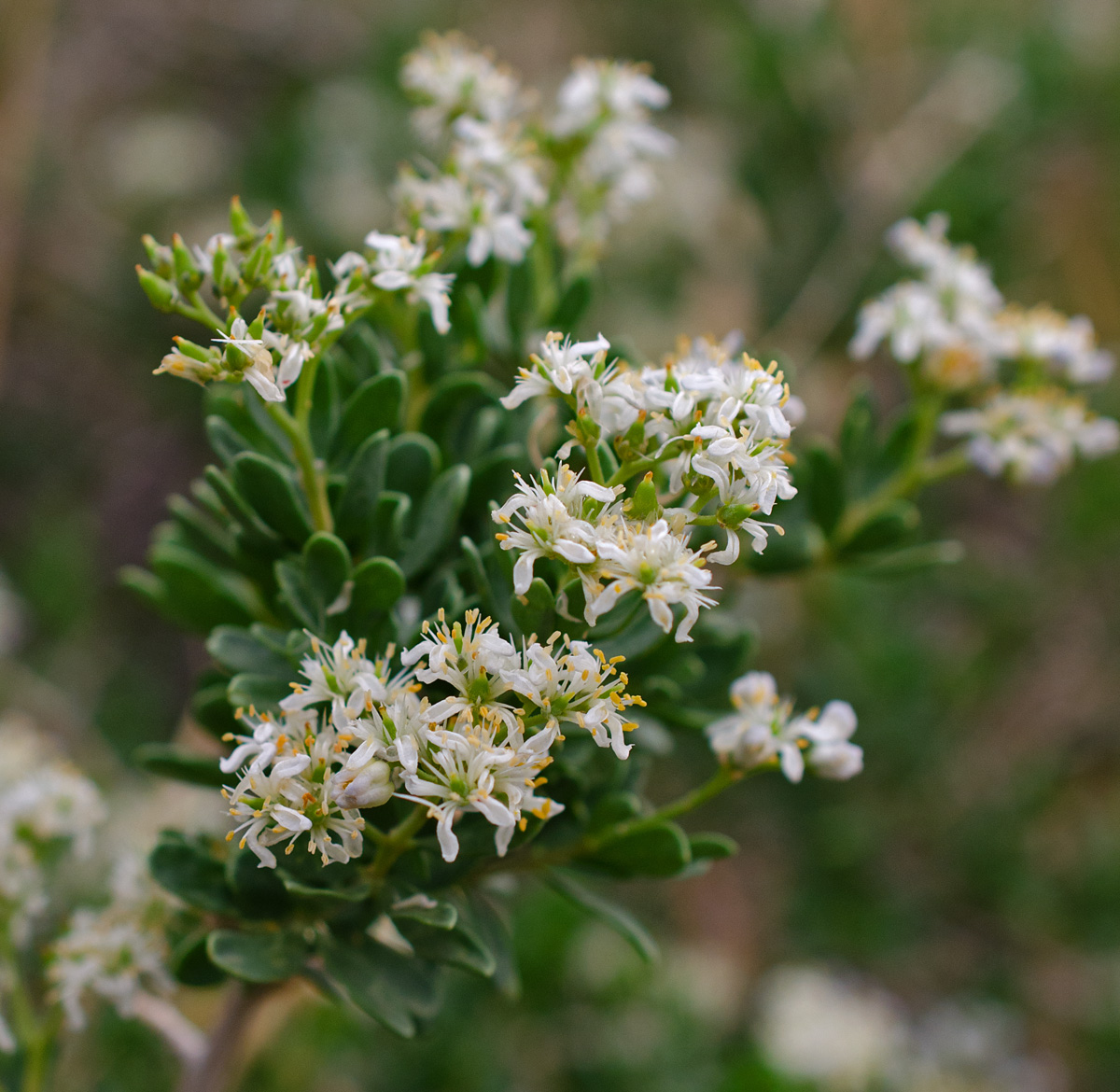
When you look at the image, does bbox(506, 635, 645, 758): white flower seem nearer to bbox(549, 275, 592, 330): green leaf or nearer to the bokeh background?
bbox(549, 275, 592, 330): green leaf

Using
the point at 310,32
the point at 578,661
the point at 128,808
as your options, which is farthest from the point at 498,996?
the point at 310,32

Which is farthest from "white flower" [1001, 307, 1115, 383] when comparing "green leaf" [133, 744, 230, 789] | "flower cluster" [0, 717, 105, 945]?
"flower cluster" [0, 717, 105, 945]

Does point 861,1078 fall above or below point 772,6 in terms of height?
below

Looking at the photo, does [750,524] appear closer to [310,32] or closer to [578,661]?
[578,661]

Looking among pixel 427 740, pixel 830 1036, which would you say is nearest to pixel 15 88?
pixel 427 740

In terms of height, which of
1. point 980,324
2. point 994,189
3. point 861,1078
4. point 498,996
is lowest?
point 498,996

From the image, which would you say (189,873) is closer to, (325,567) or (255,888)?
(255,888)

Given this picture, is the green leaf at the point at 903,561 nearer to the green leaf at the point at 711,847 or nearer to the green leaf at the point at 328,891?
the green leaf at the point at 711,847
